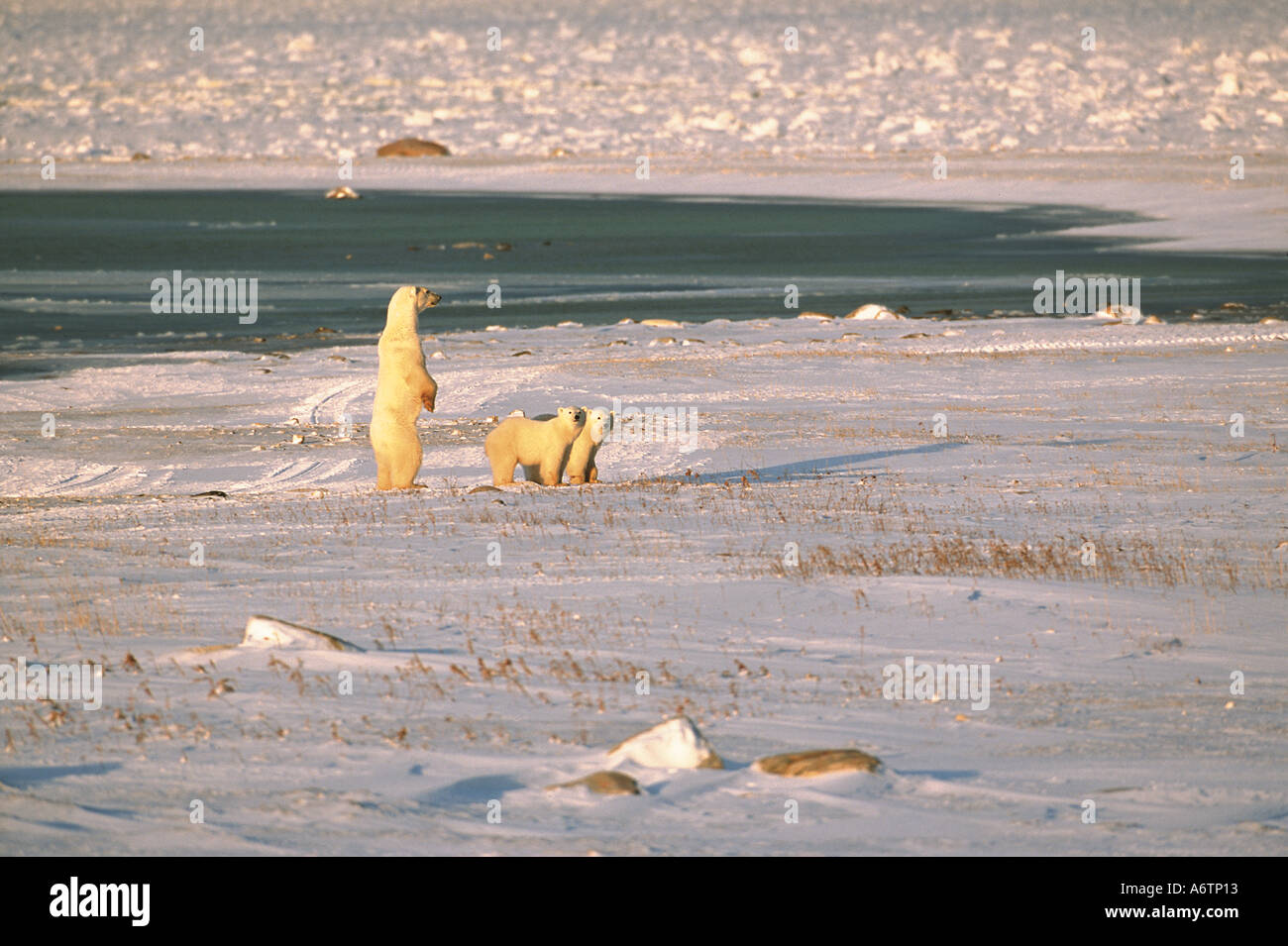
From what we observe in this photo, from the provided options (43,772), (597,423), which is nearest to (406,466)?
(597,423)

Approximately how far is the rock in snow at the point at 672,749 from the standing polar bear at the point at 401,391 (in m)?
7.01

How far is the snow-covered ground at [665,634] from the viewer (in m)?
7.07

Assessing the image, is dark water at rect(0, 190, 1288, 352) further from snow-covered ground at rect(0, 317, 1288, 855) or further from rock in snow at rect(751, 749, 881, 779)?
rock in snow at rect(751, 749, 881, 779)

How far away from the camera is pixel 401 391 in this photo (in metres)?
14.4

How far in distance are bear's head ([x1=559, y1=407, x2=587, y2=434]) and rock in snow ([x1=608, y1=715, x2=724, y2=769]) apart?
693 centimetres

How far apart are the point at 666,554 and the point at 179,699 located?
14.0 ft

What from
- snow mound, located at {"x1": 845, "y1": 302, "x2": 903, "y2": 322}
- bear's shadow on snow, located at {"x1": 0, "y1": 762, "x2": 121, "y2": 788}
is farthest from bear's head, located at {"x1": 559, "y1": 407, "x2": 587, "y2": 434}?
snow mound, located at {"x1": 845, "y1": 302, "x2": 903, "y2": 322}

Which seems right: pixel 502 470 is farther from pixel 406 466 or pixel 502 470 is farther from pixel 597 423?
pixel 597 423

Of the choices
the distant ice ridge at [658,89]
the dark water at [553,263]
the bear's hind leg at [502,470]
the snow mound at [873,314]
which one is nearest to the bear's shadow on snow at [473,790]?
the bear's hind leg at [502,470]

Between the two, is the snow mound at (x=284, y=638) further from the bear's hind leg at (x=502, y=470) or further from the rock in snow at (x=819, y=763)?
the bear's hind leg at (x=502, y=470)

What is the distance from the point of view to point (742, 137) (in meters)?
98.1

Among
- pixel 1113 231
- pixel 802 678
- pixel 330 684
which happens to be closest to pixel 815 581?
pixel 802 678

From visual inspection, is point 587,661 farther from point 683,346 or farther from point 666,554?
point 683,346

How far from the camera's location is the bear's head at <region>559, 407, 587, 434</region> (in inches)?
566
